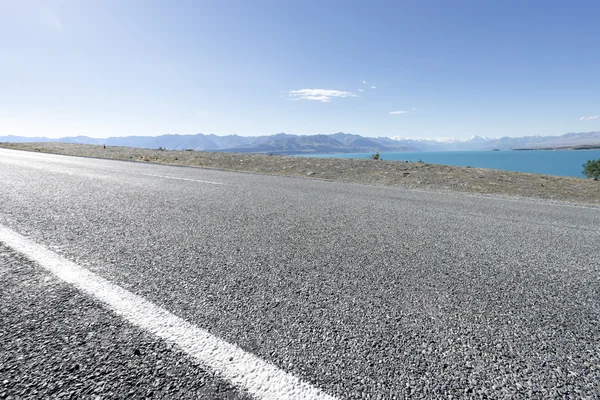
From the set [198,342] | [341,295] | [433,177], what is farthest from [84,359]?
[433,177]

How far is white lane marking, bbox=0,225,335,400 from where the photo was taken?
122 centimetres

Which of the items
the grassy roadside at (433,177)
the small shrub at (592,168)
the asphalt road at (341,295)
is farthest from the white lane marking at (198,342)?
the small shrub at (592,168)

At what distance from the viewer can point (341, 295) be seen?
2.02 metres

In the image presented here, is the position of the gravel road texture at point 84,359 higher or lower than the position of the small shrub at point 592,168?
higher

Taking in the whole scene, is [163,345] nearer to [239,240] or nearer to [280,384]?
[280,384]

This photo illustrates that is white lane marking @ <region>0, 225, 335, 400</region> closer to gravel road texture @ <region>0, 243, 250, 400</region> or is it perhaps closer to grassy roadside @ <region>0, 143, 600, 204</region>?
gravel road texture @ <region>0, 243, 250, 400</region>

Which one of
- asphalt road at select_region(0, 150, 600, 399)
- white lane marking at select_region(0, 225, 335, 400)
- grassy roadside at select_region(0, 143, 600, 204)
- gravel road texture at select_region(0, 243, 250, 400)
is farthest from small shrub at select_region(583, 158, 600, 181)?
gravel road texture at select_region(0, 243, 250, 400)

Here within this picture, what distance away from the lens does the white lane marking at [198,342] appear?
1.22 meters

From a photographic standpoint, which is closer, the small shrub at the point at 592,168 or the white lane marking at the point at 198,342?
the white lane marking at the point at 198,342

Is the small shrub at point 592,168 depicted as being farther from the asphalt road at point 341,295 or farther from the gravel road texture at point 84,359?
the gravel road texture at point 84,359

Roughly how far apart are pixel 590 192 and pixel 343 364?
1142cm

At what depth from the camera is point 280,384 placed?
4.07ft

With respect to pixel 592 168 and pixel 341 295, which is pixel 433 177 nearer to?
pixel 341 295

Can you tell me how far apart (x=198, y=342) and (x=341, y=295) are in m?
0.96
